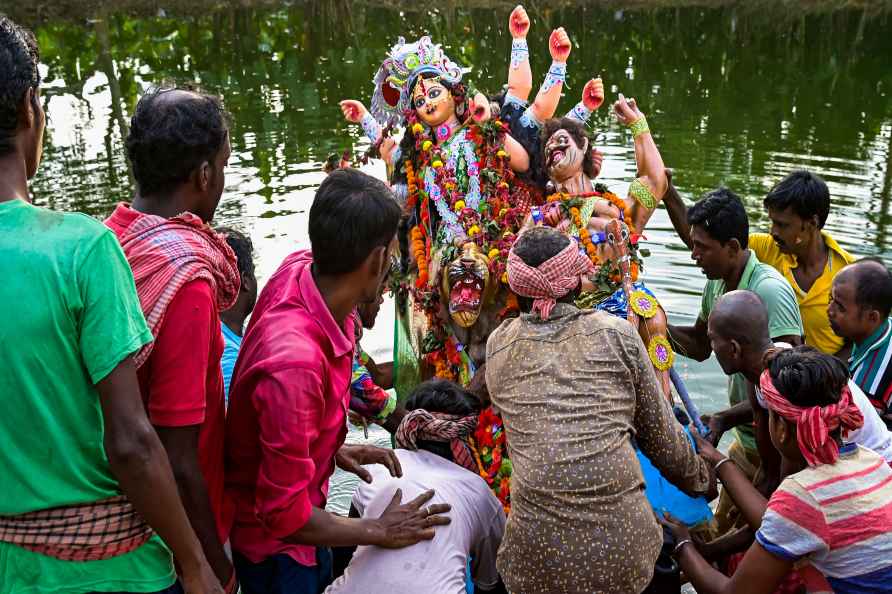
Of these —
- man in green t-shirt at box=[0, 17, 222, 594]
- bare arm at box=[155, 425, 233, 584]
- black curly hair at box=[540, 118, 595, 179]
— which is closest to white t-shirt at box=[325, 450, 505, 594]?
bare arm at box=[155, 425, 233, 584]

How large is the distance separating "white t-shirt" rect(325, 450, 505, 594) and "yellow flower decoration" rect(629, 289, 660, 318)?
4.69 feet

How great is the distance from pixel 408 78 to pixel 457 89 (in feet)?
0.92

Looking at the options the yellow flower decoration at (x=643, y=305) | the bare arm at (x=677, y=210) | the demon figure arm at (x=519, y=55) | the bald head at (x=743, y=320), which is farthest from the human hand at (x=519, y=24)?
the bald head at (x=743, y=320)

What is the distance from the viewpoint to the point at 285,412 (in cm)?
228

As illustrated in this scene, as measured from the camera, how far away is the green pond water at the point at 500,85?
9008 millimetres

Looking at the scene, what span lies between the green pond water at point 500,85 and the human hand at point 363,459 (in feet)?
10.4

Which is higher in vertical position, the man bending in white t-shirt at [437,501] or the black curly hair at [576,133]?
the black curly hair at [576,133]

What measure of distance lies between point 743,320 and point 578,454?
3.33 ft

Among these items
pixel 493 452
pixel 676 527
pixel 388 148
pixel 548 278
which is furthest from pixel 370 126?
pixel 676 527

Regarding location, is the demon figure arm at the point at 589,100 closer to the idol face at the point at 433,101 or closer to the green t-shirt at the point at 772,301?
the idol face at the point at 433,101

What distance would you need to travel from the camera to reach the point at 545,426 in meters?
2.88

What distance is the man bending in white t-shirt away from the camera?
2.78 metres

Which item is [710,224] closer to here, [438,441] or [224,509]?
[438,441]

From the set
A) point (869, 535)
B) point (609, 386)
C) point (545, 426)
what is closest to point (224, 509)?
point (545, 426)
